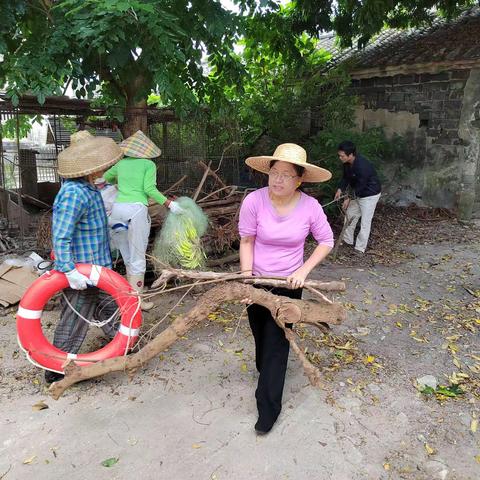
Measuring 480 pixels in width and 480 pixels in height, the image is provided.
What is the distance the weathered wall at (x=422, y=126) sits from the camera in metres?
9.17

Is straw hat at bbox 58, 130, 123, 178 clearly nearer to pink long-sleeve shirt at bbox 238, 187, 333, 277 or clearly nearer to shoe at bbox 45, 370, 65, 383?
pink long-sleeve shirt at bbox 238, 187, 333, 277

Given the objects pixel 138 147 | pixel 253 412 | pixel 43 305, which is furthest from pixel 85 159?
pixel 253 412

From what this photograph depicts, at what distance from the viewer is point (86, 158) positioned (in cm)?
317

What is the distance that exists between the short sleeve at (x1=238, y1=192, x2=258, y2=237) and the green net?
1.58m

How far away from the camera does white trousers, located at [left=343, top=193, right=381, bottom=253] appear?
677cm

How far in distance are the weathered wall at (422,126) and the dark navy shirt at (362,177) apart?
3517 mm

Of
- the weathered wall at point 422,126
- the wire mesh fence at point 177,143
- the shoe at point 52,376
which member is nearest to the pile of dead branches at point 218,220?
the wire mesh fence at point 177,143

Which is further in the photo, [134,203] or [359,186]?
[359,186]

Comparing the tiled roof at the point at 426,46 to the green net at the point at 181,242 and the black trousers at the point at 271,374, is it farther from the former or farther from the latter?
the black trousers at the point at 271,374

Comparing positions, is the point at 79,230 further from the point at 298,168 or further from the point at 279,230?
the point at 298,168

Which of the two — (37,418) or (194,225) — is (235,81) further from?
(37,418)

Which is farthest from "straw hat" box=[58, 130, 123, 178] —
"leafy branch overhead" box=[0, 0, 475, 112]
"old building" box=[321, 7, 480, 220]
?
"old building" box=[321, 7, 480, 220]

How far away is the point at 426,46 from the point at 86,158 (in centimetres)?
920

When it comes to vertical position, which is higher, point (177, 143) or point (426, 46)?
point (426, 46)
